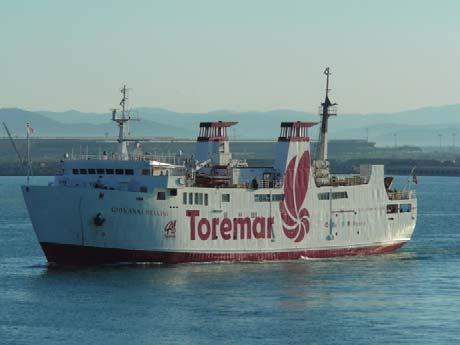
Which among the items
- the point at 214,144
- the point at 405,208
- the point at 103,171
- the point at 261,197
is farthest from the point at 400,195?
the point at 103,171

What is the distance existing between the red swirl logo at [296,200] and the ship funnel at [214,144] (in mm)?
4100

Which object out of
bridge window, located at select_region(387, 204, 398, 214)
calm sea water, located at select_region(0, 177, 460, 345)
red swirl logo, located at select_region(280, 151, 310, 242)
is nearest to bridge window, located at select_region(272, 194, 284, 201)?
red swirl logo, located at select_region(280, 151, 310, 242)

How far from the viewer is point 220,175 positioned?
71938 millimetres

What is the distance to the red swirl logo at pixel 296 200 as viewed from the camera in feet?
234

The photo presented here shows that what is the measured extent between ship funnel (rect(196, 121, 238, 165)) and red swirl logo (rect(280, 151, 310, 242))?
161 inches

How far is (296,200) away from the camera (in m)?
71.8

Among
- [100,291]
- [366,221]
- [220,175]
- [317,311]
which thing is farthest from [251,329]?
[366,221]

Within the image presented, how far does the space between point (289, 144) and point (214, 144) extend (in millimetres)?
4947

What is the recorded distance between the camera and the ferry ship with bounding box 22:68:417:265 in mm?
64312

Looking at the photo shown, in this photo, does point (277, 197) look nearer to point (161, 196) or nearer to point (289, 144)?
point (289, 144)

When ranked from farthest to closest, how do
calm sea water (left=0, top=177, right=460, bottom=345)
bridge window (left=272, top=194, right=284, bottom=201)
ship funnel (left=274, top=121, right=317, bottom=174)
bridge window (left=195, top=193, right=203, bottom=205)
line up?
1. ship funnel (left=274, top=121, right=317, bottom=174)
2. bridge window (left=272, top=194, right=284, bottom=201)
3. bridge window (left=195, top=193, right=203, bottom=205)
4. calm sea water (left=0, top=177, right=460, bottom=345)

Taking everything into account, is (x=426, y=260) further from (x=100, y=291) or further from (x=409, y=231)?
(x=100, y=291)

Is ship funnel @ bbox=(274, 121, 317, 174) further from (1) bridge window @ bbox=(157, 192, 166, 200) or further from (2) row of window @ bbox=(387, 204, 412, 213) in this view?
(1) bridge window @ bbox=(157, 192, 166, 200)

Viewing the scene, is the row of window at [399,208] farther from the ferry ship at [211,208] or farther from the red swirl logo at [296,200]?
the red swirl logo at [296,200]
